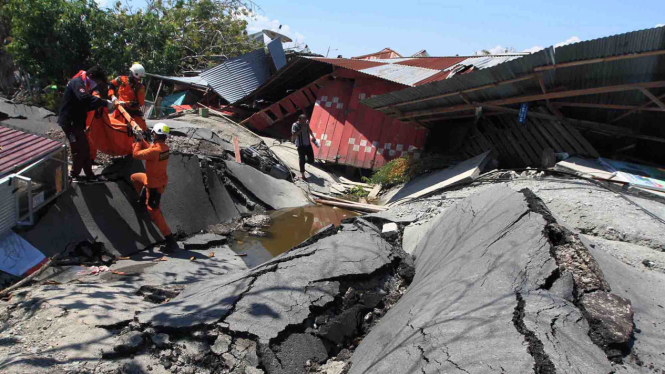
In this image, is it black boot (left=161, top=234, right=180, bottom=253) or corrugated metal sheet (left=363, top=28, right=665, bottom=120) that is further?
black boot (left=161, top=234, right=180, bottom=253)

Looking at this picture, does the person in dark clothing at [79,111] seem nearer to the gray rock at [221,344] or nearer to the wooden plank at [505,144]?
the gray rock at [221,344]

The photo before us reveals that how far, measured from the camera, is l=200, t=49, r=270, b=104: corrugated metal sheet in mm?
13594

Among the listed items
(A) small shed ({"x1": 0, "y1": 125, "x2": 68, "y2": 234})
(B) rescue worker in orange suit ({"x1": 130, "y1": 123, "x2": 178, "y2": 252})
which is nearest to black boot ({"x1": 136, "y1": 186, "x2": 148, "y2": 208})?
(B) rescue worker in orange suit ({"x1": 130, "y1": 123, "x2": 178, "y2": 252})

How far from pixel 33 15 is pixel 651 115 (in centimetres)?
1633

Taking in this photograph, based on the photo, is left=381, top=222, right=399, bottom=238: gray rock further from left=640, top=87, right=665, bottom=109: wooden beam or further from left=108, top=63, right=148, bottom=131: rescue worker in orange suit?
left=108, top=63, right=148, bottom=131: rescue worker in orange suit

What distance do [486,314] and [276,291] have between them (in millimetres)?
1678

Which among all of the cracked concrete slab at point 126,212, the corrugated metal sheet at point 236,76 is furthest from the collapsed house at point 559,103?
the corrugated metal sheet at point 236,76

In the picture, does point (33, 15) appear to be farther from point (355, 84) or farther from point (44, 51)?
point (355, 84)

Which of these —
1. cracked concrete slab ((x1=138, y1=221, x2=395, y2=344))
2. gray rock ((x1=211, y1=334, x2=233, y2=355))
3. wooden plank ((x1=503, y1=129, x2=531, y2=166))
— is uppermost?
wooden plank ((x1=503, y1=129, x2=531, y2=166))

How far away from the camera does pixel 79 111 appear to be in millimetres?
5270

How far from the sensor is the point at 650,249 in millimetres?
4074

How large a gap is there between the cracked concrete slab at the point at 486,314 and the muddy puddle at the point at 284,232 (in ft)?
9.31

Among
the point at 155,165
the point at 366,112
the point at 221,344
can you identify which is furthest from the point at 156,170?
the point at 366,112

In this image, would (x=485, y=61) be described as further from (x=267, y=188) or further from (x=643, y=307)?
(x=643, y=307)
